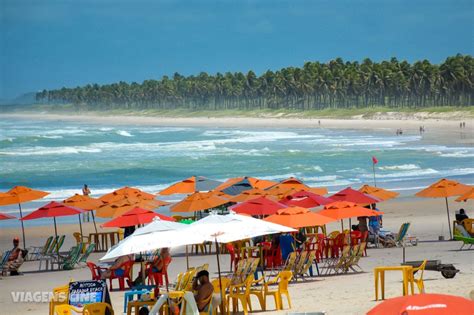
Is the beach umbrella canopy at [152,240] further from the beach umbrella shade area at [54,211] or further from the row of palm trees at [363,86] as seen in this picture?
the row of palm trees at [363,86]

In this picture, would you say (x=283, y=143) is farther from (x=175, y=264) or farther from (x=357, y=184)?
(x=175, y=264)

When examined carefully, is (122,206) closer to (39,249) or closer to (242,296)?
(39,249)

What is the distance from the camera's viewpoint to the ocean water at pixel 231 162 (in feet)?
139

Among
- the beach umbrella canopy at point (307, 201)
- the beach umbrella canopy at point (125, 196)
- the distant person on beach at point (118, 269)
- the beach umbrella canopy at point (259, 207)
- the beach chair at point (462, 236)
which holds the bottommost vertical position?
the beach chair at point (462, 236)

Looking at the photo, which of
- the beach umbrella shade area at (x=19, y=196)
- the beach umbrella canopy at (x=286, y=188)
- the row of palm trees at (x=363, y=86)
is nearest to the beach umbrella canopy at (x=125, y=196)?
the beach umbrella shade area at (x=19, y=196)

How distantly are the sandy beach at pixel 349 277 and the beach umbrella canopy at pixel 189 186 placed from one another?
102 inches

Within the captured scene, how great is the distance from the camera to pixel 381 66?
484ft

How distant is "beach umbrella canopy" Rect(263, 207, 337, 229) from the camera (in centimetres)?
1477

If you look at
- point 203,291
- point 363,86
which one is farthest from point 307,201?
point 363,86

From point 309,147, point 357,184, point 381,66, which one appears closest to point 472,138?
point 309,147

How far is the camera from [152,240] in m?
10.9

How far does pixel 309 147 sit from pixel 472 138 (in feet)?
38.9

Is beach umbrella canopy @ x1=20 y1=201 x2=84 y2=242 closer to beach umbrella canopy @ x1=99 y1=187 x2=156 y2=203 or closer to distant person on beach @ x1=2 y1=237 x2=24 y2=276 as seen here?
distant person on beach @ x1=2 y1=237 x2=24 y2=276

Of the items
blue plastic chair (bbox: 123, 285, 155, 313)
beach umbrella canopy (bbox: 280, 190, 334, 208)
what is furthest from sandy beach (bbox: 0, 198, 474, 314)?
beach umbrella canopy (bbox: 280, 190, 334, 208)
